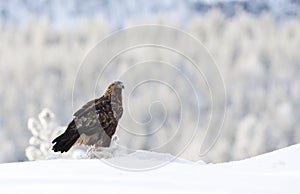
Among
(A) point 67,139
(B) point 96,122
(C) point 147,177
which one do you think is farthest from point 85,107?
(C) point 147,177

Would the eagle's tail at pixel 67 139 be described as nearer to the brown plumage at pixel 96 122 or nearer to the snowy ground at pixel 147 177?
the brown plumage at pixel 96 122

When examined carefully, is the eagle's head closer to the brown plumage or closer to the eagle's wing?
the brown plumage

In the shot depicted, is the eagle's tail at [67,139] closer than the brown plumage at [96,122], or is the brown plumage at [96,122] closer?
the eagle's tail at [67,139]

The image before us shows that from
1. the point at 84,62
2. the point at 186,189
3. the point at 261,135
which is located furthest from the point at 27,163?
the point at 261,135

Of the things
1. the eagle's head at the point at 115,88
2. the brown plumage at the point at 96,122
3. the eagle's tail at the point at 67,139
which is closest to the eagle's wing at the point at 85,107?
the brown plumage at the point at 96,122

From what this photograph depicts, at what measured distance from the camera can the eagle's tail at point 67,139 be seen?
6809 millimetres

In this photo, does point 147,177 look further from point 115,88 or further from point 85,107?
point 115,88

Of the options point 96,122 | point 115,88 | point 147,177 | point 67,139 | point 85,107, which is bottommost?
point 147,177

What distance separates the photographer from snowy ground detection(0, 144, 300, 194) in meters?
5.08

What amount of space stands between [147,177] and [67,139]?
5.76 ft

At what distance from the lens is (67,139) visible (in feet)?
22.8

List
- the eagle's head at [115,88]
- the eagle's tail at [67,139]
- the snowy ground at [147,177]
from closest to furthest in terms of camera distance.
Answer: the snowy ground at [147,177]
the eagle's tail at [67,139]
the eagle's head at [115,88]

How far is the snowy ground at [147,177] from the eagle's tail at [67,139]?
13.6 inches

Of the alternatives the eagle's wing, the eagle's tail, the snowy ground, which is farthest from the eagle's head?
the snowy ground
